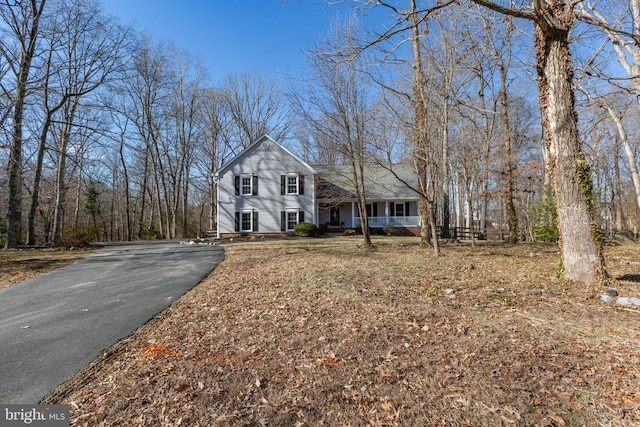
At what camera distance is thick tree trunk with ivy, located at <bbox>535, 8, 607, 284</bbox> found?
221 inches

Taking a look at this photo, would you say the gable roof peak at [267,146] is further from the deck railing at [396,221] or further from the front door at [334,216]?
the deck railing at [396,221]

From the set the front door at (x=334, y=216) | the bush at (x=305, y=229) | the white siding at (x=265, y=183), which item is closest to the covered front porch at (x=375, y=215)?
the front door at (x=334, y=216)

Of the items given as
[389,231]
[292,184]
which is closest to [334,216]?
[389,231]

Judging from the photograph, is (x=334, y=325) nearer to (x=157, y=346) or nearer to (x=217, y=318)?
(x=217, y=318)

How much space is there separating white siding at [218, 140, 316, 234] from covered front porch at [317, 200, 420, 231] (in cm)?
264

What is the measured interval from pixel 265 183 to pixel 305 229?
4.52 m

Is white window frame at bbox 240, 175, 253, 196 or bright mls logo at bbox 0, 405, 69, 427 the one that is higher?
white window frame at bbox 240, 175, 253, 196

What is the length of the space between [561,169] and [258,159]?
62.2ft

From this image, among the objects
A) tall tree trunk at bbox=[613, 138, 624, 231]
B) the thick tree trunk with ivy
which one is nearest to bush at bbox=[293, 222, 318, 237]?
the thick tree trunk with ivy

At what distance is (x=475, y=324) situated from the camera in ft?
13.4

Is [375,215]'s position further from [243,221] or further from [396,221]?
[243,221]

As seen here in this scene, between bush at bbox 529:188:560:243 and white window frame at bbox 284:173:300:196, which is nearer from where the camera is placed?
bush at bbox 529:188:560:243

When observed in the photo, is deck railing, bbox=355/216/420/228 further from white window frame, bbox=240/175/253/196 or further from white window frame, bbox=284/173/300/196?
white window frame, bbox=240/175/253/196

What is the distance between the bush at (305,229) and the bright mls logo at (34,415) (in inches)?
721
